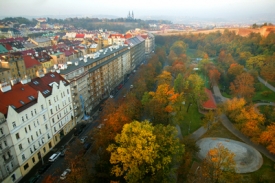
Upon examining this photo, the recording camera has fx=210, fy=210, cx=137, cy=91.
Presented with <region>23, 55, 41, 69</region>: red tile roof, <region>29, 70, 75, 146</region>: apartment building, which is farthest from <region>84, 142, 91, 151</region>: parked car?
<region>23, 55, 41, 69</region>: red tile roof

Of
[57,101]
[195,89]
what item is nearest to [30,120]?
[57,101]

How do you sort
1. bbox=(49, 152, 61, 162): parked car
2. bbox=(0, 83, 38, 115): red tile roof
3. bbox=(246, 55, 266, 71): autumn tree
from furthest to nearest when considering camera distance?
bbox=(246, 55, 266, 71): autumn tree, bbox=(49, 152, 61, 162): parked car, bbox=(0, 83, 38, 115): red tile roof

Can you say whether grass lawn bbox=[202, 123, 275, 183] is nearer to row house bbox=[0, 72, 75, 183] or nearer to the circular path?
the circular path

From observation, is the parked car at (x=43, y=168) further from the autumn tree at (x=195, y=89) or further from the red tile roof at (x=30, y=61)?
the red tile roof at (x=30, y=61)

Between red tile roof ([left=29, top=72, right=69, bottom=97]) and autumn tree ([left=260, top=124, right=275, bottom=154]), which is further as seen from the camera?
red tile roof ([left=29, top=72, right=69, bottom=97])

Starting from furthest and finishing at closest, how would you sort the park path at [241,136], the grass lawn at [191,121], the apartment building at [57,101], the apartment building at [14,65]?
1. the apartment building at [14,65]
2. the grass lawn at [191,121]
3. the apartment building at [57,101]
4. the park path at [241,136]

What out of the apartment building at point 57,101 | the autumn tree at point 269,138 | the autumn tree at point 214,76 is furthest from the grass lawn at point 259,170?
the autumn tree at point 214,76
